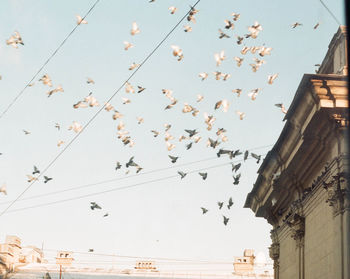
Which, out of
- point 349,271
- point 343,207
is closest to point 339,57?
point 343,207

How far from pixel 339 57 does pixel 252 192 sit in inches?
295

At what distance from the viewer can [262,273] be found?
5044 centimetres

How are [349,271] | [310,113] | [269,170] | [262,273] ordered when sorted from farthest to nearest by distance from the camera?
[262,273]
[269,170]
[310,113]
[349,271]

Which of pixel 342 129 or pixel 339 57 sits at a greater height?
pixel 339 57

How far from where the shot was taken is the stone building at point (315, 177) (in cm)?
1561

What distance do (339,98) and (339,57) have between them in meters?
2.56

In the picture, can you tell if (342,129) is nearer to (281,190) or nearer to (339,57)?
(339,57)

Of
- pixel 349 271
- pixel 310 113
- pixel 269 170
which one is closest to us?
pixel 349 271

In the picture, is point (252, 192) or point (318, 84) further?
point (252, 192)

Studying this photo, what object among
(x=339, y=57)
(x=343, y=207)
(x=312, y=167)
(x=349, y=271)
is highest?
(x=339, y=57)

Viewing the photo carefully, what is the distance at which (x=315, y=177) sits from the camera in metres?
18.3

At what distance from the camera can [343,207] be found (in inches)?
615

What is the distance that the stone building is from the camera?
15609 millimetres

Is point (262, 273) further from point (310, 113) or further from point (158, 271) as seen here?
point (310, 113)
